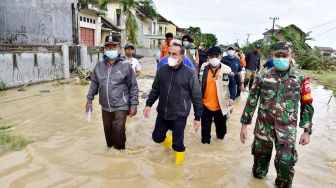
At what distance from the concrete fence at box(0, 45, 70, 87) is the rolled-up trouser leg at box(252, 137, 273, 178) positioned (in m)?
10.0

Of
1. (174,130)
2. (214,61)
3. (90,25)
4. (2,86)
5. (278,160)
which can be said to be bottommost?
(2,86)

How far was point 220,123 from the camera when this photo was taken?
6.18 meters

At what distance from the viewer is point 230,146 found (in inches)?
Result: 242

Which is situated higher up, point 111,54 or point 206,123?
point 111,54

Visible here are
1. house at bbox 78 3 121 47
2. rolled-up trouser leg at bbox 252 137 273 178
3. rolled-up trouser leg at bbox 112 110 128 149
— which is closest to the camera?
rolled-up trouser leg at bbox 252 137 273 178

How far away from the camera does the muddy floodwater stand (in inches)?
176

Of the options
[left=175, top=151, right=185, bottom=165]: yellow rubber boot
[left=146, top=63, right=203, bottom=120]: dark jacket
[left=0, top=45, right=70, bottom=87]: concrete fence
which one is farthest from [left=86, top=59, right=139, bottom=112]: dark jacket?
[left=0, top=45, right=70, bottom=87]: concrete fence

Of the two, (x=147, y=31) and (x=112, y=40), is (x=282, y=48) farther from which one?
(x=147, y=31)

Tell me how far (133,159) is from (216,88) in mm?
1864

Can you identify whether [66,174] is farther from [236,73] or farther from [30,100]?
[30,100]

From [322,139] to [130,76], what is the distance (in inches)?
172

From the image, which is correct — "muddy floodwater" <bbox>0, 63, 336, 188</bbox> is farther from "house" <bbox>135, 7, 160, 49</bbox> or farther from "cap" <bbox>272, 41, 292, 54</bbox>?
"house" <bbox>135, 7, 160, 49</bbox>

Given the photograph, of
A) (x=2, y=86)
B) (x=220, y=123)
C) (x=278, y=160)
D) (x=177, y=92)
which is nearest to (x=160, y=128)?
(x=177, y=92)

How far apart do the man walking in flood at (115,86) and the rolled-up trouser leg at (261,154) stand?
6.36 ft
